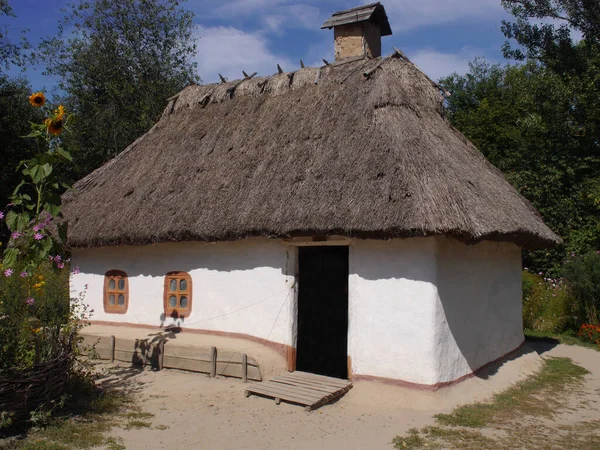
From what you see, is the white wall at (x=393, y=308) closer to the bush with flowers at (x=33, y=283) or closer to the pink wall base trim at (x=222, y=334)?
the pink wall base trim at (x=222, y=334)

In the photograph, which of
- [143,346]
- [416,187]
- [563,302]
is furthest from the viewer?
[563,302]

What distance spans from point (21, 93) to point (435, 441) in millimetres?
18260

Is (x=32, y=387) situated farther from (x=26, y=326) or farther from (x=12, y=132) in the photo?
(x=12, y=132)

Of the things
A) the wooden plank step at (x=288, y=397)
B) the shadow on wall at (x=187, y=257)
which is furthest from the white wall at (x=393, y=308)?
the shadow on wall at (x=187, y=257)

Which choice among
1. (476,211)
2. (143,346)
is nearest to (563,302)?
(476,211)

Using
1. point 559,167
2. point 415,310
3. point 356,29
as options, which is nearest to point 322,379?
point 415,310

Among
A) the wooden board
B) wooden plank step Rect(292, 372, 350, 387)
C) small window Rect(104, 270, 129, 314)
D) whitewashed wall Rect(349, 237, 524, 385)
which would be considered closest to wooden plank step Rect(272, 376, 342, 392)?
the wooden board

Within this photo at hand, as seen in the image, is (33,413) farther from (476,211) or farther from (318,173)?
(476,211)

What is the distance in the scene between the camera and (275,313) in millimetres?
8281

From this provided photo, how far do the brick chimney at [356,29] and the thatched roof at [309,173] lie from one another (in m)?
1.57

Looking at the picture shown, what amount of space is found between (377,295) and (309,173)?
7.32ft

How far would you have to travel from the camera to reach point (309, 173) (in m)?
8.30

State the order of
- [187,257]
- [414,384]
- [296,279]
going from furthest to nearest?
[187,257] < [296,279] < [414,384]

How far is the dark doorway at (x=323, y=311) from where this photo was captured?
809cm
